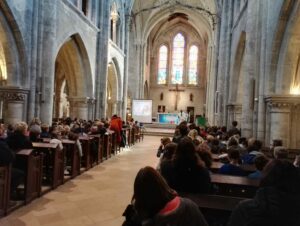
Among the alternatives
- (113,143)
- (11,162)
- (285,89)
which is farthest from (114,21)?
(11,162)

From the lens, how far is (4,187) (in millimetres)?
5570

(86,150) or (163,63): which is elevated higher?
(163,63)

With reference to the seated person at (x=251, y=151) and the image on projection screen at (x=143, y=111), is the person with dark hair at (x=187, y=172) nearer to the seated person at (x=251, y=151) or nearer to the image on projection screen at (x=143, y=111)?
the seated person at (x=251, y=151)

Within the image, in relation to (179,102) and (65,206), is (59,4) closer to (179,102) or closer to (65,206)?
(65,206)

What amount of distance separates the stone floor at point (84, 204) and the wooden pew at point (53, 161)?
23cm

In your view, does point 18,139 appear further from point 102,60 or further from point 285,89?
point 102,60

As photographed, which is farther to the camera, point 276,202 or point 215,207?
point 215,207

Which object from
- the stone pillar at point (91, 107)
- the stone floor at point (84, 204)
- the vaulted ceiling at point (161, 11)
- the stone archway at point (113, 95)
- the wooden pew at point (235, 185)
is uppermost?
the vaulted ceiling at point (161, 11)

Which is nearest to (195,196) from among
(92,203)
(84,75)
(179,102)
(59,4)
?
(92,203)

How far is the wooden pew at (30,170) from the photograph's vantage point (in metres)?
6.40

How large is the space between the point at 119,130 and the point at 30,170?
877 centimetres

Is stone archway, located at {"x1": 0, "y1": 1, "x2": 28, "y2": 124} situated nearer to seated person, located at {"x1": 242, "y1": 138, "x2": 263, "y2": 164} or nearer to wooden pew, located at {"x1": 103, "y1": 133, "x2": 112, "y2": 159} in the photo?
wooden pew, located at {"x1": 103, "y1": 133, "x2": 112, "y2": 159}

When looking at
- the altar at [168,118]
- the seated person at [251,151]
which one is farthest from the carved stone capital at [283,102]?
the altar at [168,118]

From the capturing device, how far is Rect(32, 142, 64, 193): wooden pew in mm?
7716
